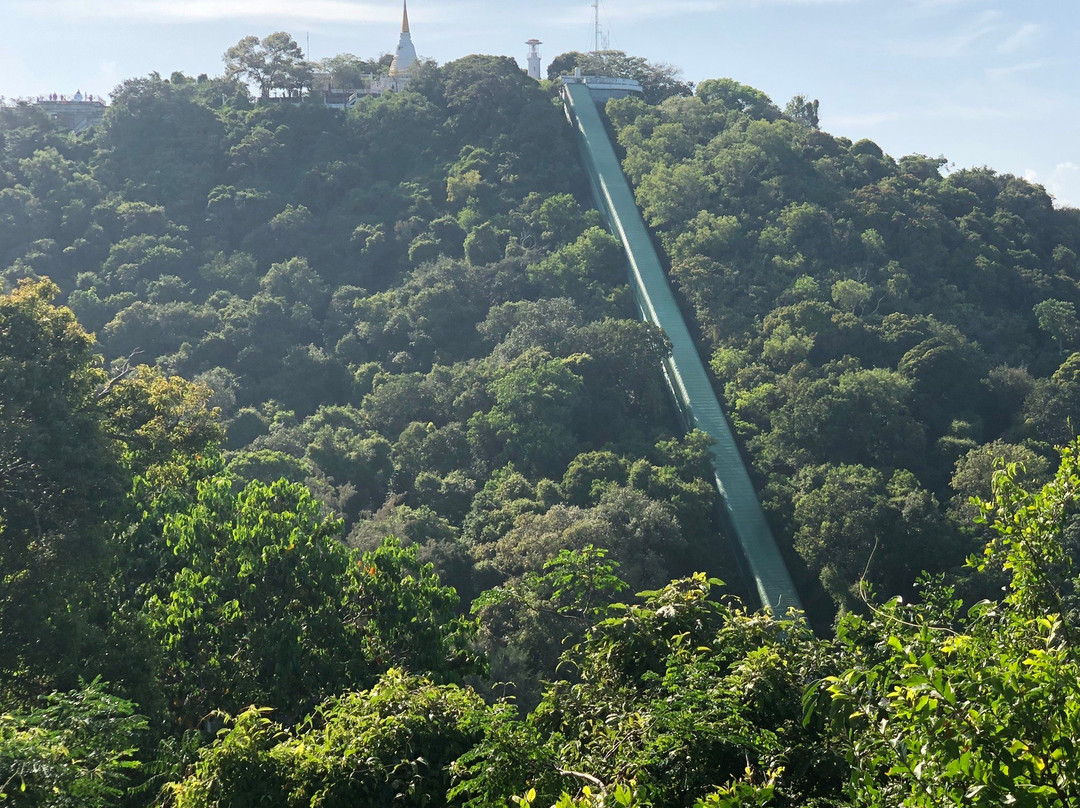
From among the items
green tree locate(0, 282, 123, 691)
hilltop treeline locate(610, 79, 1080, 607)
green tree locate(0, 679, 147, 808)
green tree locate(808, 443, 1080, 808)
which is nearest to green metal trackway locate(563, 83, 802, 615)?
hilltop treeline locate(610, 79, 1080, 607)

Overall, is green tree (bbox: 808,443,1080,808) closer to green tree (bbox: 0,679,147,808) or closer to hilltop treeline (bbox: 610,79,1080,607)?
green tree (bbox: 0,679,147,808)

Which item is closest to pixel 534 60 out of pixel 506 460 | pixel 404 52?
pixel 404 52

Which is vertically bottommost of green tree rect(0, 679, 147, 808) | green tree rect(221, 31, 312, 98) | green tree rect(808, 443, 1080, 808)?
green tree rect(0, 679, 147, 808)

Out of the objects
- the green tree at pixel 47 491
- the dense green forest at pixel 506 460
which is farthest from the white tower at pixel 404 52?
the green tree at pixel 47 491

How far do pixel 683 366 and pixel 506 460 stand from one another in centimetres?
706

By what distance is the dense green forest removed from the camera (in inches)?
266

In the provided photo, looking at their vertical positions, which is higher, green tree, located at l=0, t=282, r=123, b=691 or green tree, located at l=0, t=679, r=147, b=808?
green tree, located at l=0, t=282, r=123, b=691

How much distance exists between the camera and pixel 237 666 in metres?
12.2

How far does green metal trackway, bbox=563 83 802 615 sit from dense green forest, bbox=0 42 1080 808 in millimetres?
570

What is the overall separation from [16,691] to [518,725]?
21.8 ft

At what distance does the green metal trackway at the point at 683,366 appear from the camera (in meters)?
24.3

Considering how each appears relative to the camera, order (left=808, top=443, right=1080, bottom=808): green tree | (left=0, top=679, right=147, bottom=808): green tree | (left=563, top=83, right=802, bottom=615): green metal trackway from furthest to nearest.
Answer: (left=563, top=83, right=802, bottom=615): green metal trackway < (left=0, top=679, right=147, bottom=808): green tree < (left=808, top=443, right=1080, bottom=808): green tree

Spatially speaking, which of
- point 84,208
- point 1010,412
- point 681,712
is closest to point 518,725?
point 681,712

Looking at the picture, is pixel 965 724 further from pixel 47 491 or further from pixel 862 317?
pixel 862 317
